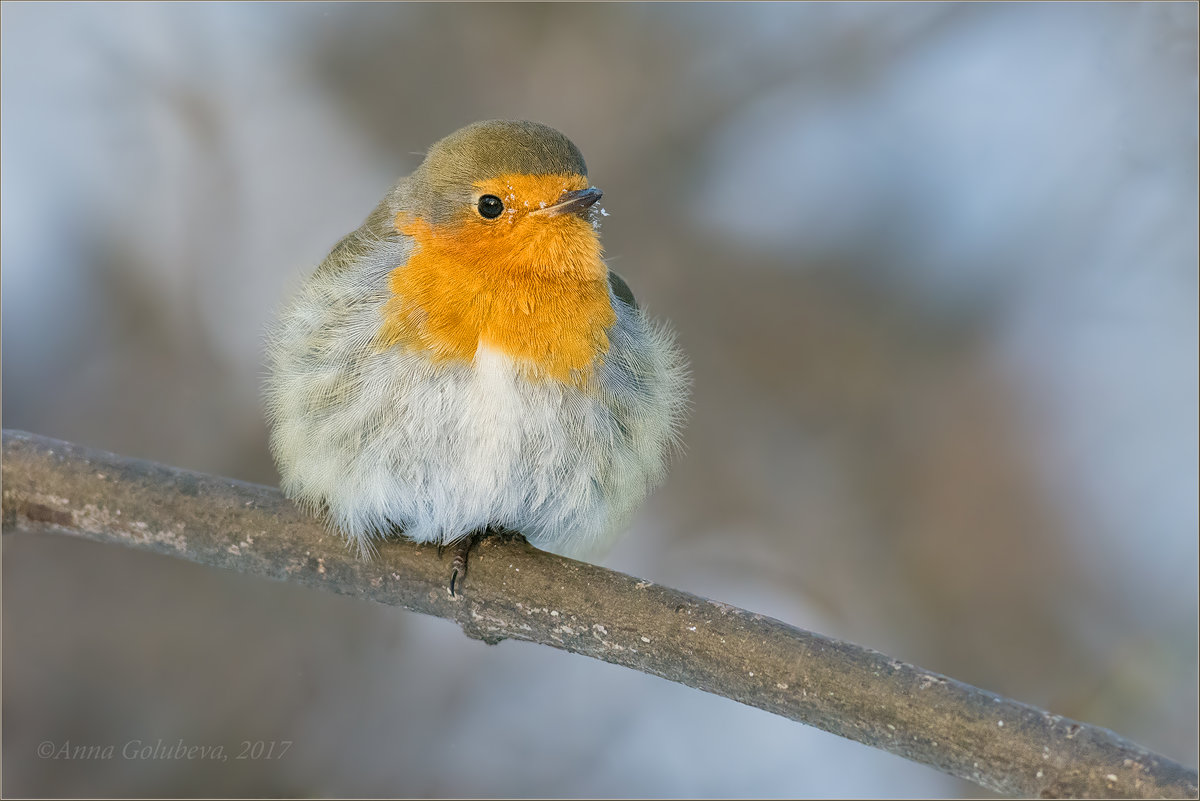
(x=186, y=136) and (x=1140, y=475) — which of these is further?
(x=186, y=136)

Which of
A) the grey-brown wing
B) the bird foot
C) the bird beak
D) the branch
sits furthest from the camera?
the grey-brown wing

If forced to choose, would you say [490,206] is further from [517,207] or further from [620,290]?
[620,290]

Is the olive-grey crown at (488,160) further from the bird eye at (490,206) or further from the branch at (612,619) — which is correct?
the branch at (612,619)

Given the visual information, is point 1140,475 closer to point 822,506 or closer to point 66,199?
point 822,506

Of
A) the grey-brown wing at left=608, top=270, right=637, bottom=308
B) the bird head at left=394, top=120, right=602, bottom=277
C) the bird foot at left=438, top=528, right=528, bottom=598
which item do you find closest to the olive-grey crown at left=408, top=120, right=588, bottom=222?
the bird head at left=394, top=120, right=602, bottom=277

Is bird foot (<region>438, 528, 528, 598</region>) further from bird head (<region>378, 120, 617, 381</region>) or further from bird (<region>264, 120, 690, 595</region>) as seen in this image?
bird head (<region>378, 120, 617, 381</region>)

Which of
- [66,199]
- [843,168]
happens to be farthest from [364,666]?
[843,168]

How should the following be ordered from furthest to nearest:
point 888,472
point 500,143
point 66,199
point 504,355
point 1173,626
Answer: point 66,199, point 888,472, point 1173,626, point 500,143, point 504,355
